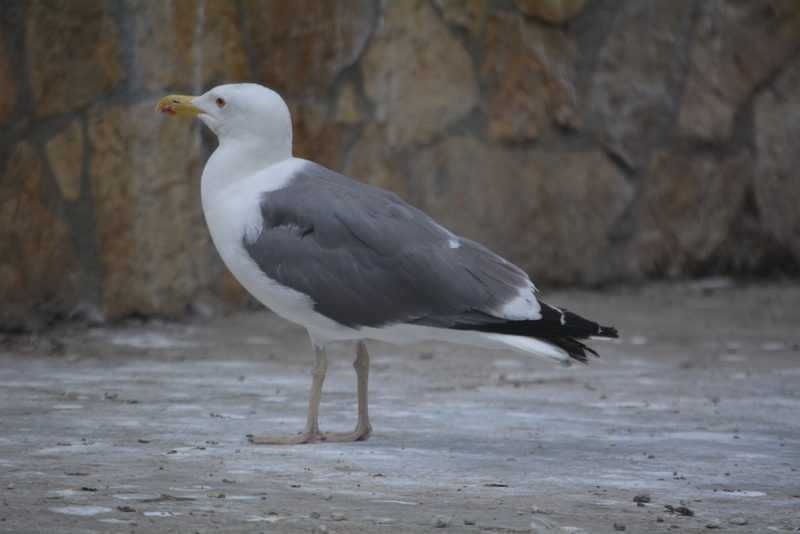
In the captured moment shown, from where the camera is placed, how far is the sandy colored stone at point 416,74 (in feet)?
18.3

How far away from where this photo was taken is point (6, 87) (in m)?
4.64

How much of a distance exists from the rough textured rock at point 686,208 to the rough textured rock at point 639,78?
0.63ft

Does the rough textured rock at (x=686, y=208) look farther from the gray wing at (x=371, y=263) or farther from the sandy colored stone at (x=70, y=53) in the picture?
the gray wing at (x=371, y=263)

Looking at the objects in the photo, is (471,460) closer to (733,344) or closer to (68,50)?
(733,344)

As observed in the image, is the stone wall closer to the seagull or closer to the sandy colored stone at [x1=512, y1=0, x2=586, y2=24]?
the sandy colored stone at [x1=512, y1=0, x2=586, y2=24]

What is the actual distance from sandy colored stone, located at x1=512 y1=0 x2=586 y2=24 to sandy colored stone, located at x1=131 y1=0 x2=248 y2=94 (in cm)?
164

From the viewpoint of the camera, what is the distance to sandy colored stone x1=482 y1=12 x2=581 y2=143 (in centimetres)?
588

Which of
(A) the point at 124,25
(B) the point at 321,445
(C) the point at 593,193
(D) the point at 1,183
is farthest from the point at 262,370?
(C) the point at 593,193

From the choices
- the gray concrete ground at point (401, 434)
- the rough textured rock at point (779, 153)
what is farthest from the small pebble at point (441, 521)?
the rough textured rock at point (779, 153)

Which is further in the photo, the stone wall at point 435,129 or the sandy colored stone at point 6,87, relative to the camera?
the stone wall at point 435,129

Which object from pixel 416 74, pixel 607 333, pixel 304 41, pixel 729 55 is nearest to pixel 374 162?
pixel 416 74

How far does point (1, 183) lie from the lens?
4641mm

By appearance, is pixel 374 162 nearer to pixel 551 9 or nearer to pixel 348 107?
pixel 348 107

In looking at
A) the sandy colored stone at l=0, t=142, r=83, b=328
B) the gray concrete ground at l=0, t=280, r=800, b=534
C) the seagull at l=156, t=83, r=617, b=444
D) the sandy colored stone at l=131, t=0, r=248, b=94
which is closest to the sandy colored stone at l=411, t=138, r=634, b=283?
the gray concrete ground at l=0, t=280, r=800, b=534
